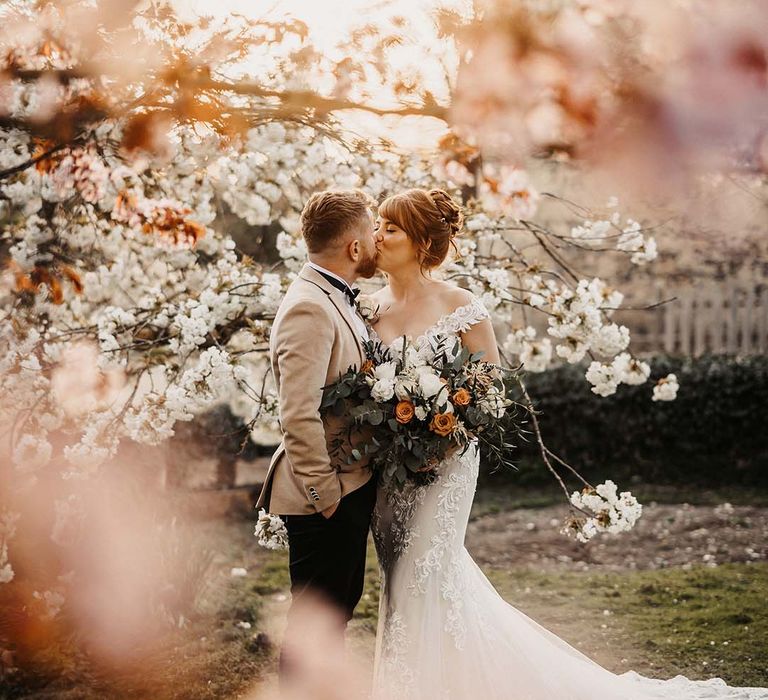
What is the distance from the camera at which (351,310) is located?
301 centimetres

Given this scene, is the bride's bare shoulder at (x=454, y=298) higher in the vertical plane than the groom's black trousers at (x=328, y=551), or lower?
higher

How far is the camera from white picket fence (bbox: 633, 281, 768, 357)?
408 inches

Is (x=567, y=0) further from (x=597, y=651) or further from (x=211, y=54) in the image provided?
(x=597, y=651)

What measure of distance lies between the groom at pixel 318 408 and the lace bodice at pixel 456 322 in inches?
11.2

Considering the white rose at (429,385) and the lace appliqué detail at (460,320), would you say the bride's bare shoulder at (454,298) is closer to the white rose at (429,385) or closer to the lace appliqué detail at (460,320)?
the lace appliqué detail at (460,320)

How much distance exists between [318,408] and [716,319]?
8.97m

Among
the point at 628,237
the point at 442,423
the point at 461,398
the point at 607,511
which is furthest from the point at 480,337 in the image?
the point at 628,237

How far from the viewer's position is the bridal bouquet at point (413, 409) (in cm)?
278

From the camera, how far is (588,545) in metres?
6.64

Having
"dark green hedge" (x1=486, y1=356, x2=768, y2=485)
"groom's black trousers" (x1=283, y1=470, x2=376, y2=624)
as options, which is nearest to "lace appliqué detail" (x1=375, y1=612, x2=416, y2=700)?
"groom's black trousers" (x1=283, y1=470, x2=376, y2=624)

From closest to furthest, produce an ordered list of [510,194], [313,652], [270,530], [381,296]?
[313,652], [381,296], [270,530], [510,194]

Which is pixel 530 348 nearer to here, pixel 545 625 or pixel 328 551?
pixel 545 625

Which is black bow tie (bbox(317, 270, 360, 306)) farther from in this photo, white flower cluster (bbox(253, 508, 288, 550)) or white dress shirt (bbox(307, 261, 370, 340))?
white flower cluster (bbox(253, 508, 288, 550))

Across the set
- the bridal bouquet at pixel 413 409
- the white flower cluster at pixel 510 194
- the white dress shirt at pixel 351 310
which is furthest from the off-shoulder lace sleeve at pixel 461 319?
the white flower cluster at pixel 510 194
